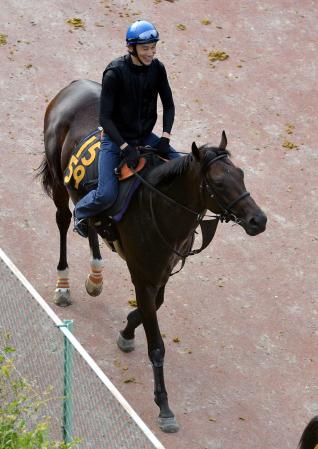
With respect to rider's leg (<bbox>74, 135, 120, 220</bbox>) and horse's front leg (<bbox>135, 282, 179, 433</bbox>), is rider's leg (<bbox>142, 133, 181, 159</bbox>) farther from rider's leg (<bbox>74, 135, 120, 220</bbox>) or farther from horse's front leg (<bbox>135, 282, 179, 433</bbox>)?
horse's front leg (<bbox>135, 282, 179, 433</bbox>)

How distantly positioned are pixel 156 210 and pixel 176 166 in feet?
1.54

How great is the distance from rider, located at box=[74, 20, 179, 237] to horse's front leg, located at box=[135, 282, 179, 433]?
3.18 feet

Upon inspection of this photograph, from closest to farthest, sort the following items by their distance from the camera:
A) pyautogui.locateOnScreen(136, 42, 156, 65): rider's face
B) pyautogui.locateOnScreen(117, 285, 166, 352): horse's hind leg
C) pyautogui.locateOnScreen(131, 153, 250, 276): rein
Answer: pyautogui.locateOnScreen(131, 153, 250, 276): rein < pyautogui.locateOnScreen(136, 42, 156, 65): rider's face < pyautogui.locateOnScreen(117, 285, 166, 352): horse's hind leg

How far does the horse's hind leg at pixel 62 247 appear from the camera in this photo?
10.5 metres

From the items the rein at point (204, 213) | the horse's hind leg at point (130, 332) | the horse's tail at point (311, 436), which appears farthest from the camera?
the horse's hind leg at point (130, 332)

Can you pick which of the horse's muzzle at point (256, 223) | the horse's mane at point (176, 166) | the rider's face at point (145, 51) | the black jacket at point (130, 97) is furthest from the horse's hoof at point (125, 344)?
the rider's face at point (145, 51)

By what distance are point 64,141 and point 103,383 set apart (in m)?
4.37

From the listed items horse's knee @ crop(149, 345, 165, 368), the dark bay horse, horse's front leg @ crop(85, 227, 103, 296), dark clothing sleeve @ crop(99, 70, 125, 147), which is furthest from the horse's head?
horse's front leg @ crop(85, 227, 103, 296)

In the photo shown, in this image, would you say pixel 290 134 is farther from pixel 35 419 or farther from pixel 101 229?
pixel 35 419

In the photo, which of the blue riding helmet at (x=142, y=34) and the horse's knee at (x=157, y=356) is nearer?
the blue riding helmet at (x=142, y=34)

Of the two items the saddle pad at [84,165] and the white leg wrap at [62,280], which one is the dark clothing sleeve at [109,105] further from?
the white leg wrap at [62,280]

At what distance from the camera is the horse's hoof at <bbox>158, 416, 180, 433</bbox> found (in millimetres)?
8953

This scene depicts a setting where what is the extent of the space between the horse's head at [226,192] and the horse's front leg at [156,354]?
127cm

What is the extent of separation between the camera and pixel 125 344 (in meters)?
9.90
